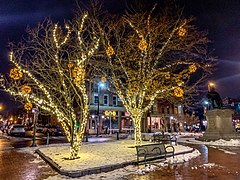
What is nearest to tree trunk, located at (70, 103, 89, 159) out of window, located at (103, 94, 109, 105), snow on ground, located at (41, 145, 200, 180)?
snow on ground, located at (41, 145, 200, 180)

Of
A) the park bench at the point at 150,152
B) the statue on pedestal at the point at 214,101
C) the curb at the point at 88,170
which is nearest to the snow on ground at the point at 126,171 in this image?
the curb at the point at 88,170

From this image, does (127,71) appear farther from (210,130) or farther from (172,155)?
(210,130)

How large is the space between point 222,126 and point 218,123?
46 cm

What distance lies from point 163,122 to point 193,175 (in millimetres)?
44079

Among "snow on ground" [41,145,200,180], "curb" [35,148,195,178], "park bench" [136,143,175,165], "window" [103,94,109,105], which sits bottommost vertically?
"snow on ground" [41,145,200,180]

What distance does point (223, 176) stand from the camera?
712cm

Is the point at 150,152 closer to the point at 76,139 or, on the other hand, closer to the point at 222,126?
the point at 76,139

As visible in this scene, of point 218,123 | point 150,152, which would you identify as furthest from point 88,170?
point 218,123

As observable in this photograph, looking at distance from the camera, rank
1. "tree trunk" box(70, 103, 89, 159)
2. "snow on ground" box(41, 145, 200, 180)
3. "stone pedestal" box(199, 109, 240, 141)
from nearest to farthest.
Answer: "snow on ground" box(41, 145, 200, 180) < "tree trunk" box(70, 103, 89, 159) < "stone pedestal" box(199, 109, 240, 141)

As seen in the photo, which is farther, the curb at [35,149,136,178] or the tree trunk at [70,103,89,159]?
the tree trunk at [70,103,89,159]

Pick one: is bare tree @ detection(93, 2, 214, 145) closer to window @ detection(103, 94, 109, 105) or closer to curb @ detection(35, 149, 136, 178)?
curb @ detection(35, 149, 136, 178)

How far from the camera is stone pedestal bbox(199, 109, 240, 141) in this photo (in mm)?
19802

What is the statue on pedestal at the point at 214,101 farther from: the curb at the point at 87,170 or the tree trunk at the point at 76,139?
the tree trunk at the point at 76,139

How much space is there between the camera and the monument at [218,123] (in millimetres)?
19906
